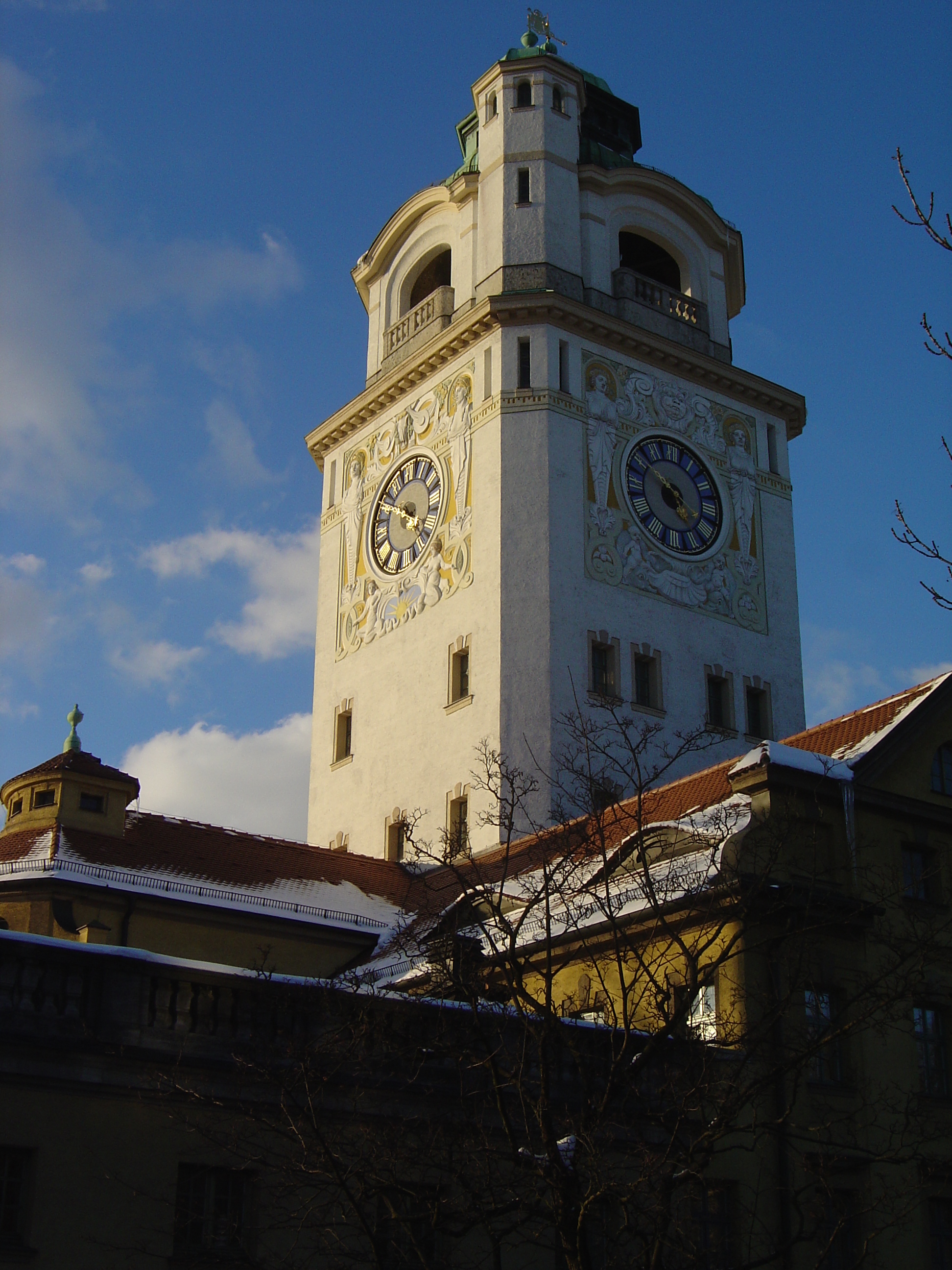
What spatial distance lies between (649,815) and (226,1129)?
14.2 metres

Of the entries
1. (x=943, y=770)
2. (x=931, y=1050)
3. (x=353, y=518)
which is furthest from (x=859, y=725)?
(x=353, y=518)

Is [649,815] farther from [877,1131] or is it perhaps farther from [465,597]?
[465,597]

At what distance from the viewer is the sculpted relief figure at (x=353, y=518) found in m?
44.1

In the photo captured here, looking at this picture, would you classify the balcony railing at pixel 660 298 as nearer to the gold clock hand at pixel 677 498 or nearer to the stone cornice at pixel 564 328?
the stone cornice at pixel 564 328

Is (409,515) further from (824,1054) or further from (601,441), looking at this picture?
(824,1054)

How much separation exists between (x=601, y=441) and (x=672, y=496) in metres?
2.57

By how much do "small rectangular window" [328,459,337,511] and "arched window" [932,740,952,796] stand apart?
23.3 m

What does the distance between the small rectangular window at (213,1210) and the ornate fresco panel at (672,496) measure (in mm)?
24432

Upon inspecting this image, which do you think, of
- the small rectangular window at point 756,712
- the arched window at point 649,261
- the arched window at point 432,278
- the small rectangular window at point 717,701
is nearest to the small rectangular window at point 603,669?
the small rectangular window at point 717,701

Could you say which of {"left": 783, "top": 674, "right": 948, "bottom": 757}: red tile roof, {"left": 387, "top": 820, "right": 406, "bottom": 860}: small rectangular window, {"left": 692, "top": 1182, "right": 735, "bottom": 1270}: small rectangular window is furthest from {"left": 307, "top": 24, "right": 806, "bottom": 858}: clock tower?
→ {"left": 692, "top": 1182, "right": 735, "bottom": 1270}: small rectangular window

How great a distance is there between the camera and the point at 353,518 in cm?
4475

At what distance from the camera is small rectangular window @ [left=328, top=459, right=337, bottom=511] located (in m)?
46.1

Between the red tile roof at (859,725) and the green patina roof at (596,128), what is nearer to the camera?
the red tile roof at (859,725)

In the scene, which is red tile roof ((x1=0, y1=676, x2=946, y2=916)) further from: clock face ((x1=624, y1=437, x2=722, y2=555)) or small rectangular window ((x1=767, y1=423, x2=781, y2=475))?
small rectangular window ((x1=767, y1=423, x2=781, y2=475))
